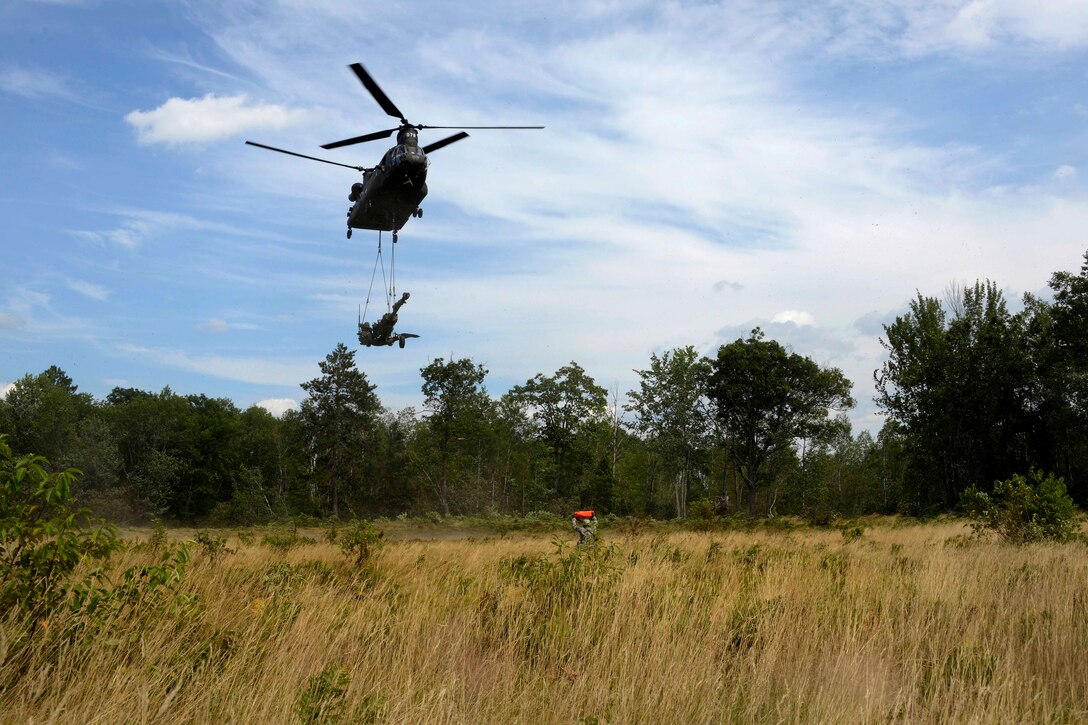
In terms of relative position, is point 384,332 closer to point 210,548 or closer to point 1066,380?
point 210,548

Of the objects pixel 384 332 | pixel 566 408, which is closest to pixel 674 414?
pixel 566 408

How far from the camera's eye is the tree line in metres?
39.0

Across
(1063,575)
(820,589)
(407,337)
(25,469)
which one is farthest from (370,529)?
(407,337)

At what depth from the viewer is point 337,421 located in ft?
187

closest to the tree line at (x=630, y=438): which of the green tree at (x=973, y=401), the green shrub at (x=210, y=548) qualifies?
the green tree at (x=973, y=401)

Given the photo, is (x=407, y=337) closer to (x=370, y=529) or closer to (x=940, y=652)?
(x=370, y=529)

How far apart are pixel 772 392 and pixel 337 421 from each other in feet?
101

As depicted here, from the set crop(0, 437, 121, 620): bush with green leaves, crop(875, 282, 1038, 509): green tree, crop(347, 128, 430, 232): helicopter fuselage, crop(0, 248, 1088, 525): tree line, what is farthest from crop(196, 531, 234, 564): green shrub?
crop(875, 282, 1038, 509): green tree

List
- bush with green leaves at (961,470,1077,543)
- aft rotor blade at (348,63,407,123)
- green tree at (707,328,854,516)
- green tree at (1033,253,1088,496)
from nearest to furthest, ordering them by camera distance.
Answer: bush with green leaves at (961,470,1077,543) < aft rotor blade at (348,63,407,123) < green tree at (1033,253,1088,496) < green tree at (707,328,854,516)

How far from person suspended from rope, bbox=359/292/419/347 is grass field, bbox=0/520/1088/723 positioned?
45.3 feet

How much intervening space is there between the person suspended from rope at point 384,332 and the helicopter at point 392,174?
2.07 m

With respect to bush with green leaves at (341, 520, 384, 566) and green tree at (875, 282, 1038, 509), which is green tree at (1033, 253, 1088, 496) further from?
bush with green leaves at (341, 520, 384, 566)

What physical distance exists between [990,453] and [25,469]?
1718 inches

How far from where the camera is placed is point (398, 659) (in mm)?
5008
